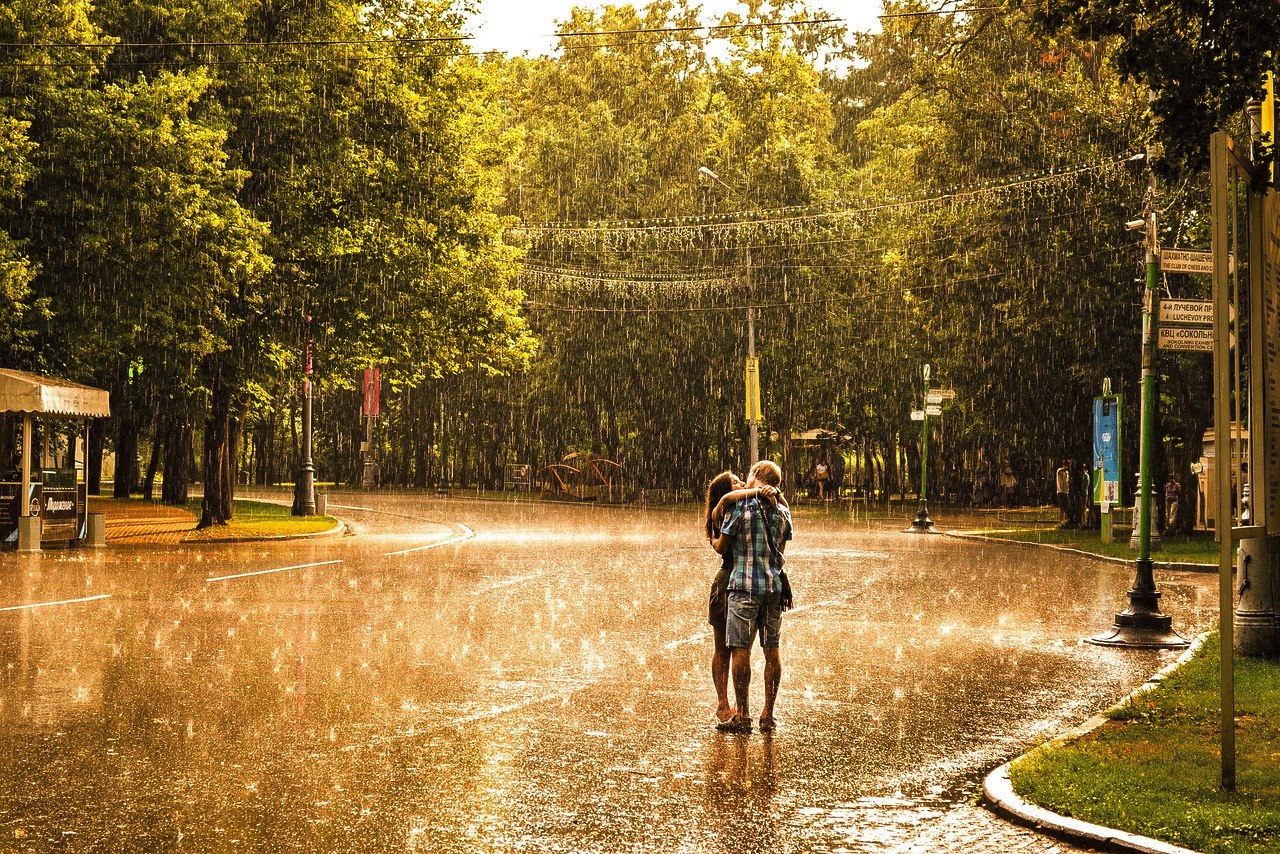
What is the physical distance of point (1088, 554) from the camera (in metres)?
28.9

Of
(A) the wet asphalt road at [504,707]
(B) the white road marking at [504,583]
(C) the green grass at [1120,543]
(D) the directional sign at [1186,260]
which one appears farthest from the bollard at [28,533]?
(D) the directional sign at [1186,260]

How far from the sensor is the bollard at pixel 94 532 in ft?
92.9

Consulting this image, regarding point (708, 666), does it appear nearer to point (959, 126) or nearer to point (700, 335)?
point (959, 126)

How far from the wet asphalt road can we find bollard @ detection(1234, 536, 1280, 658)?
88 cm

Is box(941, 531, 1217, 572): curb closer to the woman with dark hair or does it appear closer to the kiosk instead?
the woman with dark hair

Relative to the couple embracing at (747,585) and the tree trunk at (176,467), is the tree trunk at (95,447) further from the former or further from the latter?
the couple embracing at (747,585)

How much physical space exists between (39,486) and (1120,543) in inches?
888

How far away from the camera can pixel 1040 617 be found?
56.0 feet

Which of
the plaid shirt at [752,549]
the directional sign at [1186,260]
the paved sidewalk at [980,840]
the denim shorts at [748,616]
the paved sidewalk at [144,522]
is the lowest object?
the paved sidewalk at [980,840]

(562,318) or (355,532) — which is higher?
(562,318)

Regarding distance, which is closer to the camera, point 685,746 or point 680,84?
point 685,746

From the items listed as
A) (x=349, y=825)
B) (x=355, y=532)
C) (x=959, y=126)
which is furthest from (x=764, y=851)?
(x=959, y=126)

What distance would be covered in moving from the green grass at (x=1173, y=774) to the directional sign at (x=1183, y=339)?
4.19 m

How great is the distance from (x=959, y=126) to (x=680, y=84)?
35675mm
